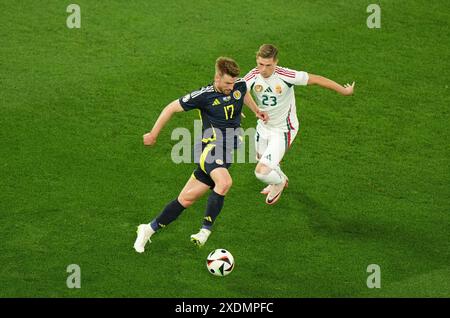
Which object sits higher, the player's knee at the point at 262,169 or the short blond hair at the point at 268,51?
the short blond hair at the point at 268,51

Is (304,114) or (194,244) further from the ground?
(304,114)

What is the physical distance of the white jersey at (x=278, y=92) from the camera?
10070 millimetres

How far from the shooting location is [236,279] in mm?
9227

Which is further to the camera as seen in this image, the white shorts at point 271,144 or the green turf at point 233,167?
the white shorts at point 271,144

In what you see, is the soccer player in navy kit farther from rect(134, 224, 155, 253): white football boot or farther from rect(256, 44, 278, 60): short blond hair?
rect(256, 44, 278, 60): short blond hair

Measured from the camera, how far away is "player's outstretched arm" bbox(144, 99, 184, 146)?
29.9ft

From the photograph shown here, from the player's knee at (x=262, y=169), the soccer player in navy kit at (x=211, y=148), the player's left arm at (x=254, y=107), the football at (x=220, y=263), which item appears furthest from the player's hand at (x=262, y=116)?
the football at (x=220, y=263)

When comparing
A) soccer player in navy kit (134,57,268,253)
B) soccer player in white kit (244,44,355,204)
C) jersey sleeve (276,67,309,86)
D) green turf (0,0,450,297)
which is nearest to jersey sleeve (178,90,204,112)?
soccer player in navy kit (134,57,268,253)

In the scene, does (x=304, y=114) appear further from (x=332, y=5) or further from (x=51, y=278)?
(x=51, y=278)

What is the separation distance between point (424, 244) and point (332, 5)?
5.81m

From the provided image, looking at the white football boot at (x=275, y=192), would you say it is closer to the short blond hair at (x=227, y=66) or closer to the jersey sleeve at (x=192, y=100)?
the jersey sleeve at (x=192, y=100)

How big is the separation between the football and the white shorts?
151cm

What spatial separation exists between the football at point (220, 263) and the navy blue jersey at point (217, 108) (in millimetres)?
1263

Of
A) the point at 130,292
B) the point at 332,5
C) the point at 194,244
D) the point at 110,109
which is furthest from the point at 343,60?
the point at 130,292
